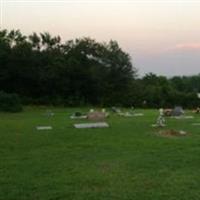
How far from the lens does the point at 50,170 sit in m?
7.89

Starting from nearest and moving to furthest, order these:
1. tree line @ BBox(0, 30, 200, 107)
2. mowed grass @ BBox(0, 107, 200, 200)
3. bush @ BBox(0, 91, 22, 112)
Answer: mowed grass @ BBox(0, 107, 200, 200) < bush @ BBox(0, 91, 22, 112) < tree line @ BBox(0, 30, 200, 107)

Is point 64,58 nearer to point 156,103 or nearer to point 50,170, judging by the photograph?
point 156,103

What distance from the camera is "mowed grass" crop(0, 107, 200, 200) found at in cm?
625

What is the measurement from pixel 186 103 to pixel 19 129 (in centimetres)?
2138

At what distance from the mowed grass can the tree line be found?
68.4 ft

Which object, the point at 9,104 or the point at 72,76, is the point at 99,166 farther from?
the point at 72,76

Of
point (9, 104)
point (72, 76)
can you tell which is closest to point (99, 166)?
point (9, 104)

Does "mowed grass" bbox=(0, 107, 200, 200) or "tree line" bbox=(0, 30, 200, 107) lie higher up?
"tree line" bbox=(0, 30, 200, 107)

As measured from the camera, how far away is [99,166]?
8.31 metres

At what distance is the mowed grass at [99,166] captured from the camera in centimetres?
625

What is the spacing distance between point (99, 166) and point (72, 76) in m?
27.6

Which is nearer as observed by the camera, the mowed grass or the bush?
the mowed grass

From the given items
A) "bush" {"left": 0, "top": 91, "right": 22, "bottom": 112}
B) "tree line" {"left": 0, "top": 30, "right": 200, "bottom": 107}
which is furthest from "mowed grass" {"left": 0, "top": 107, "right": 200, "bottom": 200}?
"tree line" {"left": 0, "top": 30, "right": 200, "bottom": 107}

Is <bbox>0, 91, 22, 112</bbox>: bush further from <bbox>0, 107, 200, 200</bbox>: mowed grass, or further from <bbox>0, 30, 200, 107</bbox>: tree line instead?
<bbox>0, 107, 200, 200</bbox>: mowed grass
